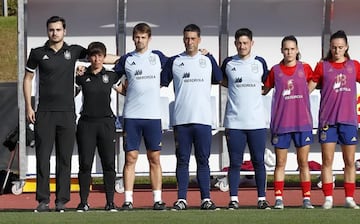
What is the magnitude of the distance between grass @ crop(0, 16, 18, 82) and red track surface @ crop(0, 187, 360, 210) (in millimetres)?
16619

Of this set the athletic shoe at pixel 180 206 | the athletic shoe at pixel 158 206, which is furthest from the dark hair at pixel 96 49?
the athletic shoe at pixel 180 206

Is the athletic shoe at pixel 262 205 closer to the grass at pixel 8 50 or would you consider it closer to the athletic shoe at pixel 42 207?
the athletic shoe at pixel 42 207

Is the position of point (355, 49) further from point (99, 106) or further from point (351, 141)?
point (99, 106)

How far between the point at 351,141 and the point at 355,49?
4952 millimetres

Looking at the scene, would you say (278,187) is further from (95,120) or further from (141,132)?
(95,120)

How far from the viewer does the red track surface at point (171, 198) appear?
15.1 m

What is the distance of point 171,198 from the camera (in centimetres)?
1642

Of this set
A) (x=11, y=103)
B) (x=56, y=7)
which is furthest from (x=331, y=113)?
(x=11, y=103)

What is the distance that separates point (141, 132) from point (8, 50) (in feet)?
83.8

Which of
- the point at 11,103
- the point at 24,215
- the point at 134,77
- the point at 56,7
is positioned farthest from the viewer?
the point at 11,103

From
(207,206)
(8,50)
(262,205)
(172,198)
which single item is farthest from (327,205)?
(8,50)

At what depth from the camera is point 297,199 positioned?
1595 centimetres

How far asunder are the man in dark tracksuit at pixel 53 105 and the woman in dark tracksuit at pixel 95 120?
22 cm

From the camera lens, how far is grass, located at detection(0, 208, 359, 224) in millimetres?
11312
